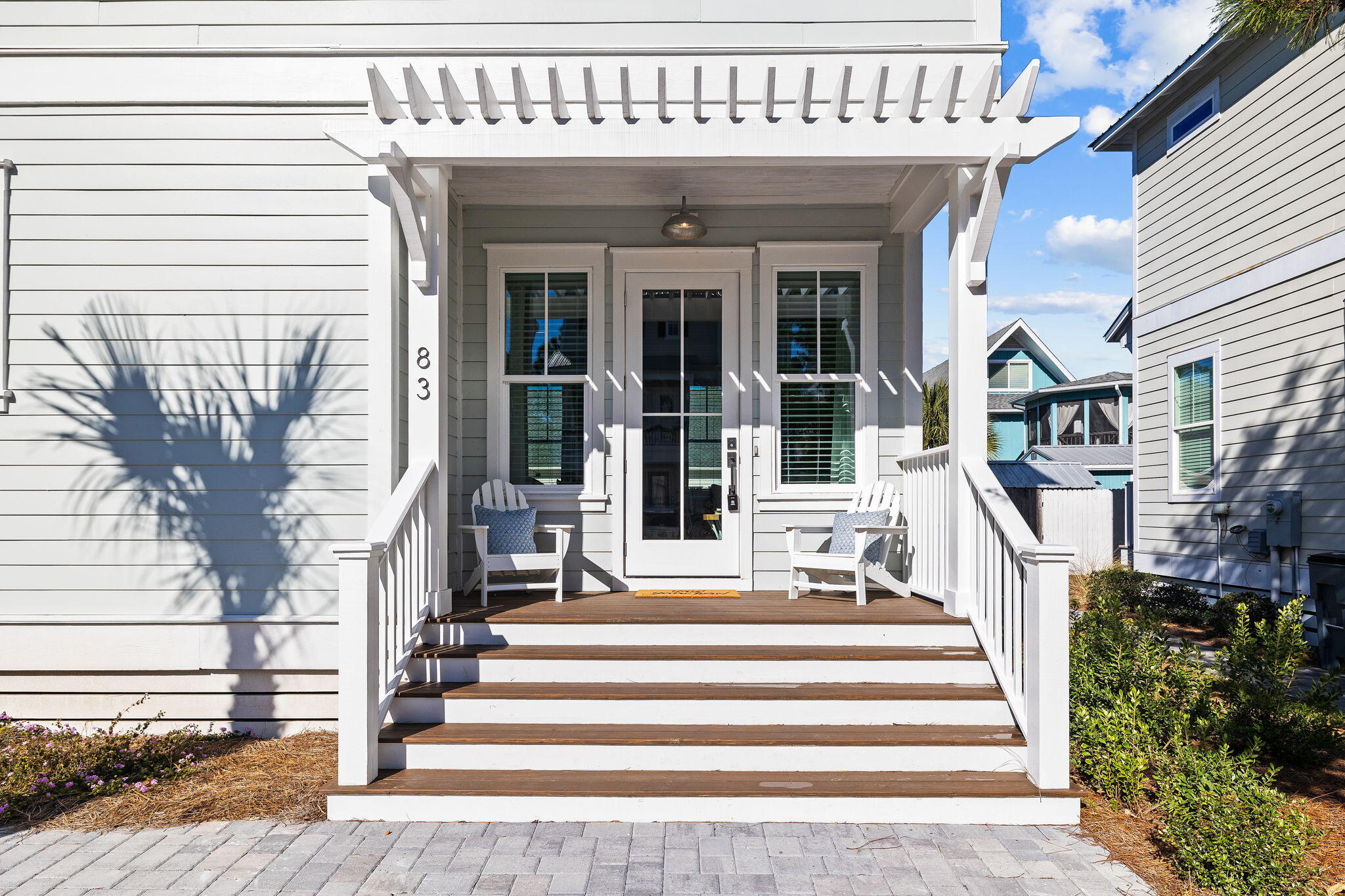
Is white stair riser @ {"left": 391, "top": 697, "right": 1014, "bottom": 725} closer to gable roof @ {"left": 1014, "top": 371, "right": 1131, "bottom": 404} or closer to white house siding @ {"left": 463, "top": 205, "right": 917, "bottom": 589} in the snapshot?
white house siding @ {"left": 463, "top": 205, "right": 917, "bottom": 589}

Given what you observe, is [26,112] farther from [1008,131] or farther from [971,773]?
[971,773]

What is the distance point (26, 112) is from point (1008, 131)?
4763 mm

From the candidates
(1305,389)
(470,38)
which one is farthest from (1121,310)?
(470,38)

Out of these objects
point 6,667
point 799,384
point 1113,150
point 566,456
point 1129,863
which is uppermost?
point 1113,150

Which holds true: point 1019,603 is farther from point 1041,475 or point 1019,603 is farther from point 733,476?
point 1041,475

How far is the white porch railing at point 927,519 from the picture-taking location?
450 centimetres

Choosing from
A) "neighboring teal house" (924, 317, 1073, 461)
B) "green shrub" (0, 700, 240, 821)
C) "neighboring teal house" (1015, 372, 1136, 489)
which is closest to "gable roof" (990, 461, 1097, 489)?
"neighboring teal house" (1015, 372, 1136, 489)

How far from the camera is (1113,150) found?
1020 cm

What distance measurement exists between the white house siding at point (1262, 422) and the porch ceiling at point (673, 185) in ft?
13.0

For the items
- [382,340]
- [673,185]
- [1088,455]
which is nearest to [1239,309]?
[673,185]

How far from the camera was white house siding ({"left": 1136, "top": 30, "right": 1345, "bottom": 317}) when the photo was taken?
6738 mm

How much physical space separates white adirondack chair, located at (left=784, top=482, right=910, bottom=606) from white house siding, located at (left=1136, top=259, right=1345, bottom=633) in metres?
3.77

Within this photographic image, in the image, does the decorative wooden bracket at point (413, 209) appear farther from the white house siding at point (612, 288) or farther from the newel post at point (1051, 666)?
the newel post at point (1051, 666)

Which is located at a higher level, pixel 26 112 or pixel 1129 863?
pixel 26 112
